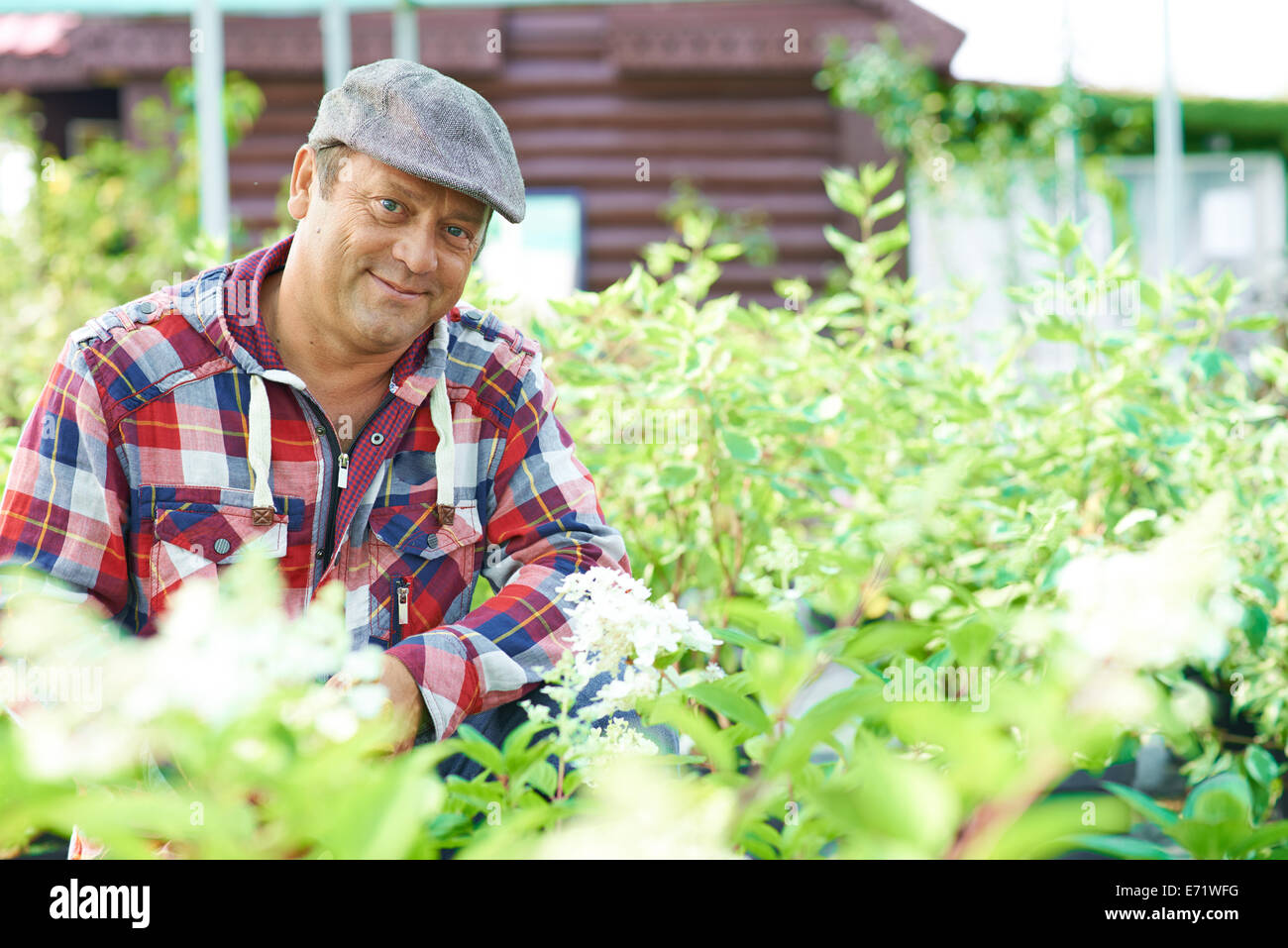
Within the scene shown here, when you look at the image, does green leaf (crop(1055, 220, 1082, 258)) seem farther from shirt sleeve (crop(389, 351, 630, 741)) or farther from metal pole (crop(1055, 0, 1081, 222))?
metal pole (crop(1055, 0, 1081, 222))

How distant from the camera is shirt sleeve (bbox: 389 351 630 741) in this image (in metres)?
1.24

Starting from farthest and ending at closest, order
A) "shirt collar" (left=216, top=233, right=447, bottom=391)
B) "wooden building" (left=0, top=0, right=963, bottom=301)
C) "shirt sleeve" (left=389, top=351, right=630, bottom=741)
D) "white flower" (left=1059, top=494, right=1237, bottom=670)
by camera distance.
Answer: "wooden building" (left=0, top=0, right=963, bottom=301)
"shirt collar" (left=216, top=233, right=447, bottom=391)
"shirt sleeve" (left=389, top=351, right=630, bottom=741)
"white flower" (left=1059, top=494, right=1237, bottom=670)

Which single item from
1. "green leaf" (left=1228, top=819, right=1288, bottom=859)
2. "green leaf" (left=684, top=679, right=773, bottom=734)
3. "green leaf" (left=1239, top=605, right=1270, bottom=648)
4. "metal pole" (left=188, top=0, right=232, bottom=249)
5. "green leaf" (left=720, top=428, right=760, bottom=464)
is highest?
"metal pole" (left=188, top=0, right=232, bottom=249)

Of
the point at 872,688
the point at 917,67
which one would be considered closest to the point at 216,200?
the point at 872,688

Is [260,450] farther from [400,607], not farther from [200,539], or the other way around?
[400,607]

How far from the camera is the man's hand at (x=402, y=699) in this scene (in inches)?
44.5

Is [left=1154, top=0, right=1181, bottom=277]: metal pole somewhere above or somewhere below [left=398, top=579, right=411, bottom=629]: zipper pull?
above

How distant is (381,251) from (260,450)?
291mm

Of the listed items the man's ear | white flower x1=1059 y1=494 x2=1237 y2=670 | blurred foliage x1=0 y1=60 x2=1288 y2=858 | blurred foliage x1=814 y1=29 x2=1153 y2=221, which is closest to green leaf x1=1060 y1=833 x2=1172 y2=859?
blurred foliage x1=0 y1=60 x2=1288 y2=858

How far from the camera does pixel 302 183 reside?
5.07 feet

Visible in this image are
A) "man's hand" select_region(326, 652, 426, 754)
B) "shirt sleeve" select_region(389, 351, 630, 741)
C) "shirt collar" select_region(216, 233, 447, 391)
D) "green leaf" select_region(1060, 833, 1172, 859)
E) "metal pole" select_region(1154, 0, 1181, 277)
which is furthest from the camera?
"metal pole" select_region(1154, 0, 1181, 277)

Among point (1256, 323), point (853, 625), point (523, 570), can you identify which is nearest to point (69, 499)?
point (523, 570)

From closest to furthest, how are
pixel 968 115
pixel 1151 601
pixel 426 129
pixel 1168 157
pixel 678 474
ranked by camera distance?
1. pixel 1151 601
2. pixel 426 129
3. pixel 678 474
4. pixel 1168 157
5. pixel 968 115

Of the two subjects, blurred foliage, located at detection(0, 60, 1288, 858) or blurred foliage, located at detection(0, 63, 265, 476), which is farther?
blurred foliage, located at detection(0, 63, 265, 476)
